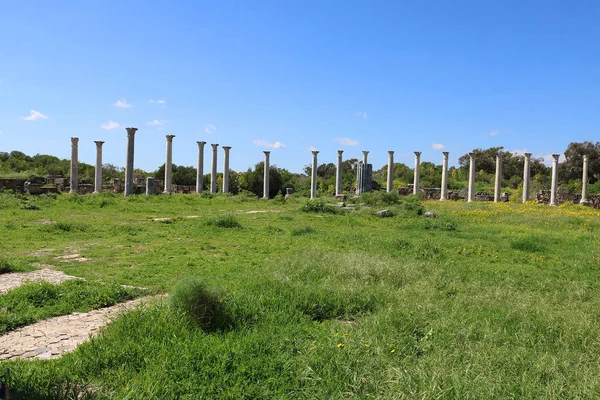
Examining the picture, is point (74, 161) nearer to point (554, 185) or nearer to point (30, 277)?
point (30, 277)

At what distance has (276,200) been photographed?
2981cm

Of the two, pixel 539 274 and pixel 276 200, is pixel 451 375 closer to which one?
pixel 539 274

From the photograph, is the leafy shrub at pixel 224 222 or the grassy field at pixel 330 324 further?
the leafy shrub at pixel 224 222

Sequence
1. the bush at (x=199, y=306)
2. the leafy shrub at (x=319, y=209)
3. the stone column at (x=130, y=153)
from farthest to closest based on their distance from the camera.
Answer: the stone column at (x=130, y=153), the leafy shrub at (x=319, y=209), the bush at (x=199, y=306)

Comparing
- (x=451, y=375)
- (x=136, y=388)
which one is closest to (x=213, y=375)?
(x=136, y=388)

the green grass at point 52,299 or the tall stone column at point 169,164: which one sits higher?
the tall stone column at point 169,164

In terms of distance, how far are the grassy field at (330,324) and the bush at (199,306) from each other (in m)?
0.02

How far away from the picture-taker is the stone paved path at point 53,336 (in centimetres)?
459

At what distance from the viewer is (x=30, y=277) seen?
24.8 ft

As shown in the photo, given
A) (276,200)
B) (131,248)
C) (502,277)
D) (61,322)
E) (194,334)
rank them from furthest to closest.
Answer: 1. (276,200)
2. (131,248)
3. (502,277)
4. (61,322)
5. (194,334)

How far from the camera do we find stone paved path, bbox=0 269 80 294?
279 inches

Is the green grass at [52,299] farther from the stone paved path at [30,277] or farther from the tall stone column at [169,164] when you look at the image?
the tall stone column at [169,164]

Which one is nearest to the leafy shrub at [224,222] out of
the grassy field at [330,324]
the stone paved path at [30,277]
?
the grassy field at [330,324]

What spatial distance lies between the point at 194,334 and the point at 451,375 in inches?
100
